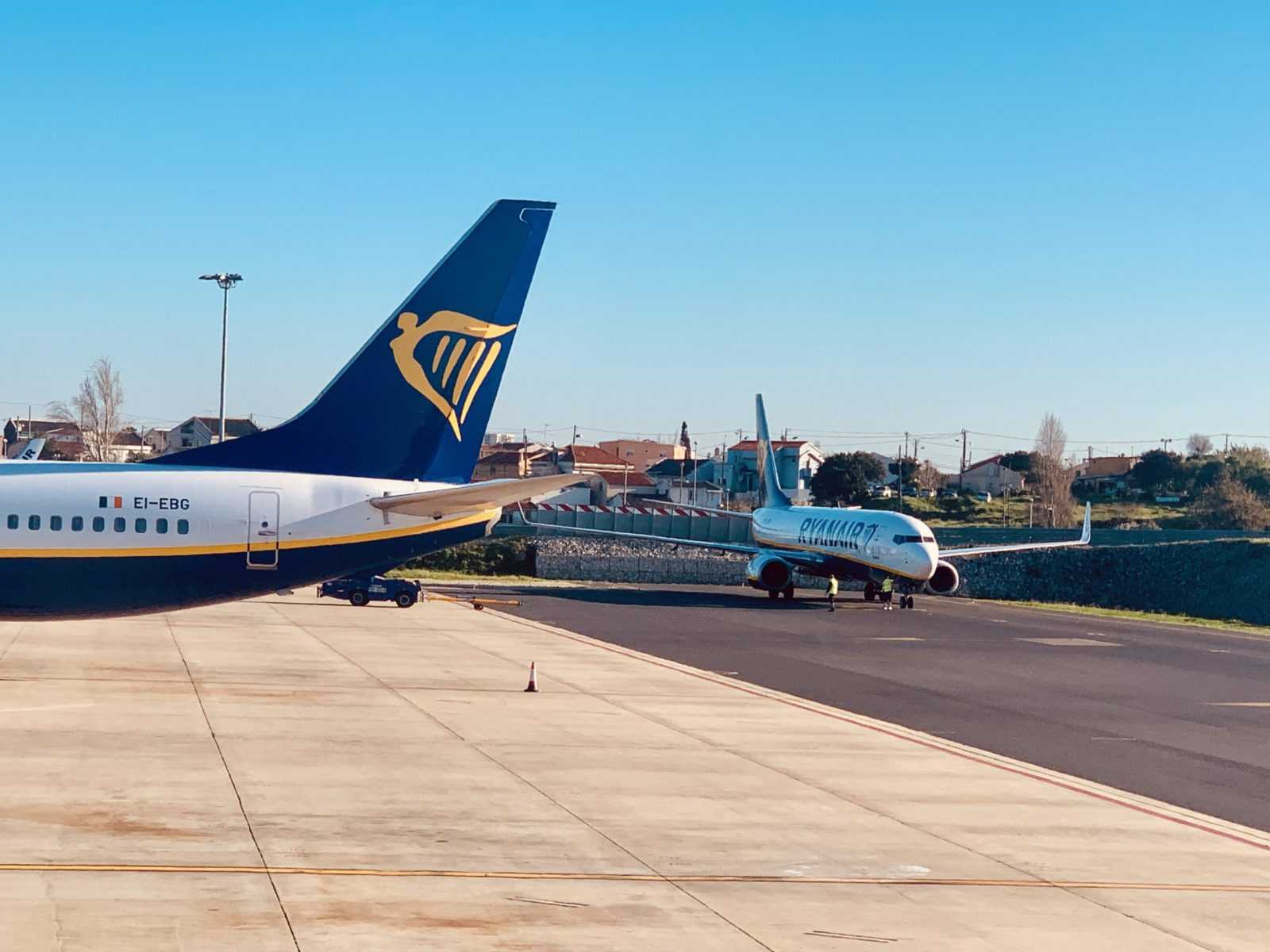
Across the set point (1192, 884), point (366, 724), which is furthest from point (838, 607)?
point (1192, 884)

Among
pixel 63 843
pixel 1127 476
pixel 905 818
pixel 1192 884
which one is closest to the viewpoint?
pixel 63 843

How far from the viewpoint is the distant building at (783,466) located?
163875mm

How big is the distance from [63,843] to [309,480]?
437 inches

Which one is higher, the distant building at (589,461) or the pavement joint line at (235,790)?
the distant building at (589,461)

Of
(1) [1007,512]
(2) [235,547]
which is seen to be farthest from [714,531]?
(2) [235,547]

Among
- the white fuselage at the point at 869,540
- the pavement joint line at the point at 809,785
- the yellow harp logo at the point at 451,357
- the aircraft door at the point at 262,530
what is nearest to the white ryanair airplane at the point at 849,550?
the white fuselage at the point at 869,540

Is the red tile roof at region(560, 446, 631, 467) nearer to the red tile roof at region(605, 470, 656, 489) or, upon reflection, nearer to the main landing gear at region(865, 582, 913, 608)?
the red tile roof at region(605, 470, 656, 489)

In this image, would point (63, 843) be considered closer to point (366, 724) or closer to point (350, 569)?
point (366, 724)

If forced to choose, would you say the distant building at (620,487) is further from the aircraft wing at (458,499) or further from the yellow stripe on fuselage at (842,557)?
the aircraft wing at (458,499)

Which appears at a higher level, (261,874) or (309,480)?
(309,480)

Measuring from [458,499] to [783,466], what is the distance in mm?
143460

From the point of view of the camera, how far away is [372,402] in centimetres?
2420

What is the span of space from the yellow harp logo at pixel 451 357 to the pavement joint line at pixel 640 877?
1269 cm

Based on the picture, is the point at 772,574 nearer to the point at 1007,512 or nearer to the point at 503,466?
the point at 1007,512
